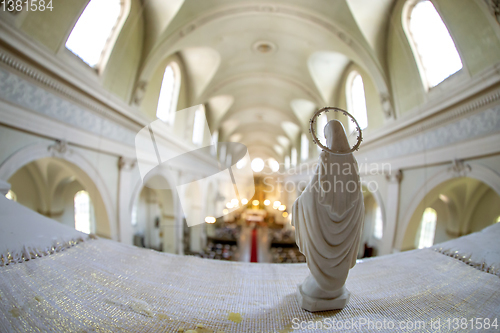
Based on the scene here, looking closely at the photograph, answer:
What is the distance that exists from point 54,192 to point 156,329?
30.2 feet

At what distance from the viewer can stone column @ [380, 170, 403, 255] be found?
6.10 m

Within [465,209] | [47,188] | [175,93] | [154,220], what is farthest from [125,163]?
[465,209]

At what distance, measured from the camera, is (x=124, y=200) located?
6070 millimetres

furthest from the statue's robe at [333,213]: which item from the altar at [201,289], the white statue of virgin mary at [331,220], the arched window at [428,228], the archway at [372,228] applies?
the archway at [372,228]

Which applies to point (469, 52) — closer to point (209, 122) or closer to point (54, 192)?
point (209, 122)

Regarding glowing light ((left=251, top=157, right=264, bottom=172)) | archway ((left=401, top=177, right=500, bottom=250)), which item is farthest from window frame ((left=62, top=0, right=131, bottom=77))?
glowing light ((left=251, top=157, right=264, bottom=172))

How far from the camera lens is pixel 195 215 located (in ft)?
37.2

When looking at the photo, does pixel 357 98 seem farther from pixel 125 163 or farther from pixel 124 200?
pixel 124 200

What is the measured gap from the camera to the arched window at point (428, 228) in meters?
9.05

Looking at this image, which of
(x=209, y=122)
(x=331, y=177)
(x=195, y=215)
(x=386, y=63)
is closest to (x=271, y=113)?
(x=209, y=122)

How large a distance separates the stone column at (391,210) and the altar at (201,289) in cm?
335

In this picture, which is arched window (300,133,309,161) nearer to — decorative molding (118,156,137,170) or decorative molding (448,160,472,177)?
decorative molding (448,160,472,177)

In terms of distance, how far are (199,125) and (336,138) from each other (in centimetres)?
998

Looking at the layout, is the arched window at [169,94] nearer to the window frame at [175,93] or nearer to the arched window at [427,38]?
the window frame at [175,93]
